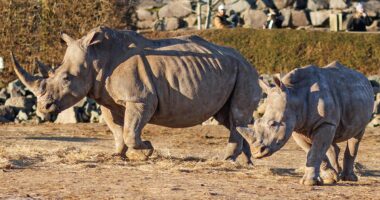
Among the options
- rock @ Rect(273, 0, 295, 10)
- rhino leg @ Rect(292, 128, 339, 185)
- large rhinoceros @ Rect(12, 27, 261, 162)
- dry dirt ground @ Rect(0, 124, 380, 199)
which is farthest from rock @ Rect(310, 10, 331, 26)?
rhino leg @ Rect(292, 128, 339, 185)

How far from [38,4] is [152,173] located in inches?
761

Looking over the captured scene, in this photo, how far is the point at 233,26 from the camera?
3650 cm

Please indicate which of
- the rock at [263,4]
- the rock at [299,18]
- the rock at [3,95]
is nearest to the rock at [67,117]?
the rock at [3,95]

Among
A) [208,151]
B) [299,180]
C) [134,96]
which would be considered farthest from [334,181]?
[208,151]

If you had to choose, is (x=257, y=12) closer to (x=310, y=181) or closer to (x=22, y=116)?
(x=22, y=116)

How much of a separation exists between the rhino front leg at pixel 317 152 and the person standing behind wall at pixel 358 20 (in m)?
22.2

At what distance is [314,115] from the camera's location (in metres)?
14.8

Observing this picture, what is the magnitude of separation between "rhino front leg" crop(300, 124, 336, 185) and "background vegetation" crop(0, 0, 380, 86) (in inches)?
698

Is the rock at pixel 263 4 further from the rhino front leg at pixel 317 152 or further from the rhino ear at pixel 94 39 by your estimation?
the rhino front leg at pixel 317 152

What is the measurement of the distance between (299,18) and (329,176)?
25.4 meters

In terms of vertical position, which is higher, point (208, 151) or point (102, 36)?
point (102, 36)

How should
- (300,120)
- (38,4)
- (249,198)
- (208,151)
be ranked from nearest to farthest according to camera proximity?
Answer: (249,198)
(300,120)
(208,151)
(38,4)

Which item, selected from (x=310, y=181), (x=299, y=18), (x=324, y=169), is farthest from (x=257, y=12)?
(x=310, y=181)

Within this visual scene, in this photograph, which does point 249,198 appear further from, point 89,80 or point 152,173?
point 89,80
